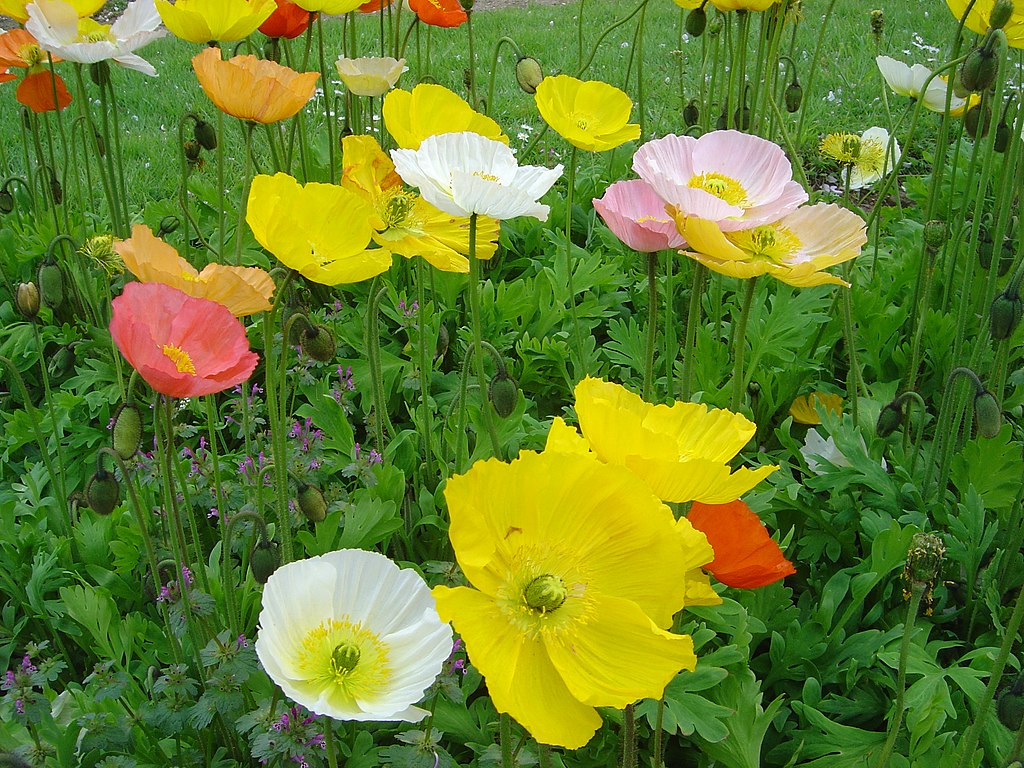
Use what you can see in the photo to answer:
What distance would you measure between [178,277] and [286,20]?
1.13 meters

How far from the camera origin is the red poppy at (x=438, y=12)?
2.05 meters

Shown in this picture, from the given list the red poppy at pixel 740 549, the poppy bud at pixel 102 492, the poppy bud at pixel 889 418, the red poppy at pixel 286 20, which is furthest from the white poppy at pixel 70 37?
the poppy bud at pixel 889 418

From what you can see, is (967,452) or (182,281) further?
(967,452)

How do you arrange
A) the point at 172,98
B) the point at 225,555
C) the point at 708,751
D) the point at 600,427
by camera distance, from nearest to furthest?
the point at 600,427, the point at 225,555, the point at 708,751, the point at 172,98

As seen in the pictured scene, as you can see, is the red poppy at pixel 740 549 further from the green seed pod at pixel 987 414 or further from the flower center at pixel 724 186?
the green seed pod at pixel 987 414

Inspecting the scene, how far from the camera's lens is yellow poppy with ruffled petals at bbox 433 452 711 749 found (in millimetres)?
730

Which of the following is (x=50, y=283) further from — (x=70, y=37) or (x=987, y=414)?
(x=987, y=414)

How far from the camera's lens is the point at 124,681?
3.92 feet

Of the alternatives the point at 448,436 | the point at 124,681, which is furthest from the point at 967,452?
the point at 124,681

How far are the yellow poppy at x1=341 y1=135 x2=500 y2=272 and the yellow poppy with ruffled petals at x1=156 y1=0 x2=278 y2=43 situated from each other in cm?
45

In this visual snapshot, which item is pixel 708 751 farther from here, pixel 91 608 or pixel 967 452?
pixel 91 608

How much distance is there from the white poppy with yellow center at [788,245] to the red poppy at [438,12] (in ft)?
3.51

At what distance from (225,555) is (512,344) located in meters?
1.16

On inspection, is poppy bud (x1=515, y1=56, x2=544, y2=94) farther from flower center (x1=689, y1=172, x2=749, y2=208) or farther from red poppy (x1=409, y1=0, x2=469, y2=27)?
flower center (x1=689, y1=172, x2=749, y2=208)
